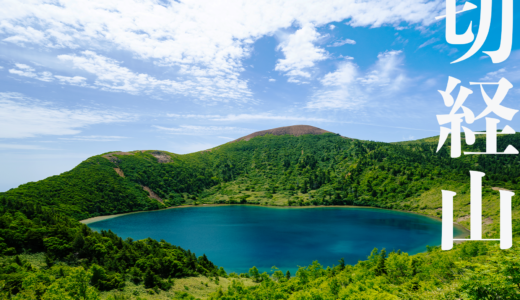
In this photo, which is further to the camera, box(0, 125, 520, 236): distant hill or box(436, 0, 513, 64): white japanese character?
box(0, 125, 520, 236): distant hill

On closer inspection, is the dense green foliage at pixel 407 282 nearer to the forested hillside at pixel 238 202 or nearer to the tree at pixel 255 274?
the tree at pixel 255 274

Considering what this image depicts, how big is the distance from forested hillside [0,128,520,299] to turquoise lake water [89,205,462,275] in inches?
389

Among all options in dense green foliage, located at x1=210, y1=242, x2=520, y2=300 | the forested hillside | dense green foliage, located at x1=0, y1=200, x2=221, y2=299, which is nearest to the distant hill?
the forested hillside

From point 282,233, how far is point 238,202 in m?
62.4

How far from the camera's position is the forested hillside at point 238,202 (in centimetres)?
2988

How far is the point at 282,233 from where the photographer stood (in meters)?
76.1

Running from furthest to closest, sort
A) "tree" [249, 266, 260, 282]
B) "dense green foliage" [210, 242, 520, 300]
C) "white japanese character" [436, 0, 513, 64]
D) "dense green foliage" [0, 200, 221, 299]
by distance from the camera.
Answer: "tree" [249, 266, 260, 282], "dense green foliage" [0, 200, 221, 299], "white japanese character" [436, 0, 513, 64], "dense green foliage" [210, 242, 520, 300]

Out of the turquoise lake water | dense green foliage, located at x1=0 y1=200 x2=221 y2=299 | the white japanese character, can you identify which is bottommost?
the turquoise lake water

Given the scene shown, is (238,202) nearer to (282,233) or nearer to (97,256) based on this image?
(282,233)

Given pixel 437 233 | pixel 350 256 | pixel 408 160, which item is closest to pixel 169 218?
pixel 350 256

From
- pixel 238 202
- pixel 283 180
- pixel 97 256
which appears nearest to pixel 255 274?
pixel 97 256

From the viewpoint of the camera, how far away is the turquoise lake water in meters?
57.0

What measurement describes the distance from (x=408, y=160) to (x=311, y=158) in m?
60.4

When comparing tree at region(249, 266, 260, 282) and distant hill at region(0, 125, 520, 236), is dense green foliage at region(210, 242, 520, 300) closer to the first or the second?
tree at region(249, 266, 260, 282)
